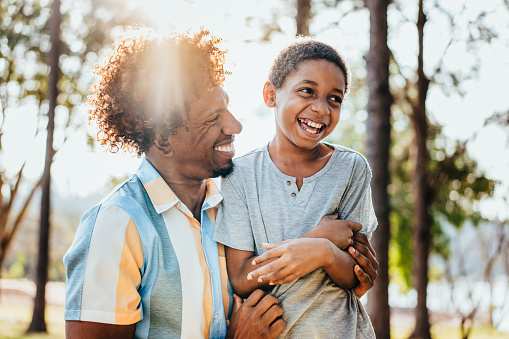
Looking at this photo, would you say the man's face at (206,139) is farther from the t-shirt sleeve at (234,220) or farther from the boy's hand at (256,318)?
the boy's hand at (256,318)

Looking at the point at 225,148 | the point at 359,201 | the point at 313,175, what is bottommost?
the point at 359,201

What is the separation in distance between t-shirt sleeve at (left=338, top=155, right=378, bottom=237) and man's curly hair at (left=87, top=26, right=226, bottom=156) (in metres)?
0.83

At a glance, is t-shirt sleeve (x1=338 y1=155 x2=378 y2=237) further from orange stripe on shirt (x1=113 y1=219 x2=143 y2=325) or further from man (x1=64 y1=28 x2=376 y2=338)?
orange stripe on shirt (x1=113 y1=219 x2=143 y2=325)

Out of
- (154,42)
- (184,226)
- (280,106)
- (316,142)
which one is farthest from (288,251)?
(154,42)

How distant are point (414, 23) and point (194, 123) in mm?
9396

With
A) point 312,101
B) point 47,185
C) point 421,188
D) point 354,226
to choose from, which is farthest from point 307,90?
point 47,185

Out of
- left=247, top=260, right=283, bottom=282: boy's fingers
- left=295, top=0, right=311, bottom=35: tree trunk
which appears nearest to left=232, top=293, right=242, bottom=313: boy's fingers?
left=247, top=260, right=283, bottom=282: boy's fingers

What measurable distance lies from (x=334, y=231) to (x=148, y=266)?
33.6 inches

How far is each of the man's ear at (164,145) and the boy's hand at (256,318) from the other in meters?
0.75

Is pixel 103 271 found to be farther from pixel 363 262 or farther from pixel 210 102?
pixel 363 262

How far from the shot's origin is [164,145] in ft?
8.39

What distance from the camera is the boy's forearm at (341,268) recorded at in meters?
2.40

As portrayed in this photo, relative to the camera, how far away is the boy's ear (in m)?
2.92

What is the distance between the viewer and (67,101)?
1441cm
